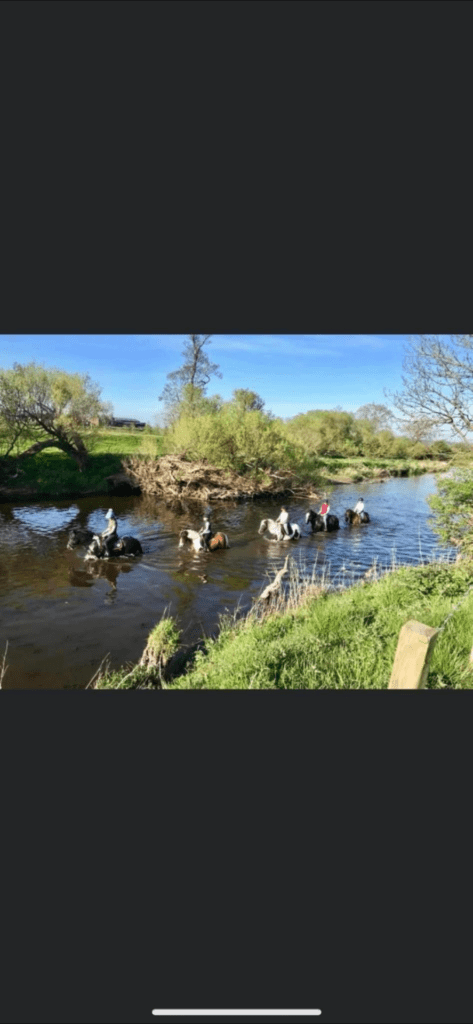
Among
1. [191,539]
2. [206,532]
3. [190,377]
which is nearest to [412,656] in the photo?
[206,532]

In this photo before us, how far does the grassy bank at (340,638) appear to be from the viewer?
382 centimetres

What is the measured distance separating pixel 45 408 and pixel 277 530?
2.69m

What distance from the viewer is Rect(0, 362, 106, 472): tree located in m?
4.62

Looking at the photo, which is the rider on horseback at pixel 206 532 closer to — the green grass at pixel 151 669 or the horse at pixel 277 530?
the horse at pixel 277 530

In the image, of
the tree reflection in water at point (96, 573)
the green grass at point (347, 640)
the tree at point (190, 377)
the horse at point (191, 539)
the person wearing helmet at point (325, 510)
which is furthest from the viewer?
the horse at point (191, 539)

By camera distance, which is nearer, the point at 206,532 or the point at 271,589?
the point at 271,589

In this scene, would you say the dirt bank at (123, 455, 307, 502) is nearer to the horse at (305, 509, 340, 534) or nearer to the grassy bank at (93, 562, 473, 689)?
the horse at (305, 509, 340, 534)

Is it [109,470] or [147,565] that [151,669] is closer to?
[147,565]

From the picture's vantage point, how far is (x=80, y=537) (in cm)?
505

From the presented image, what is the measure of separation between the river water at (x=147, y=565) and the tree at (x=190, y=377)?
117 cm

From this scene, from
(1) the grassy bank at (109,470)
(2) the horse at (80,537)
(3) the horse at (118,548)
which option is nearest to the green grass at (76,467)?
(1) the grassy bank at (109,470)
